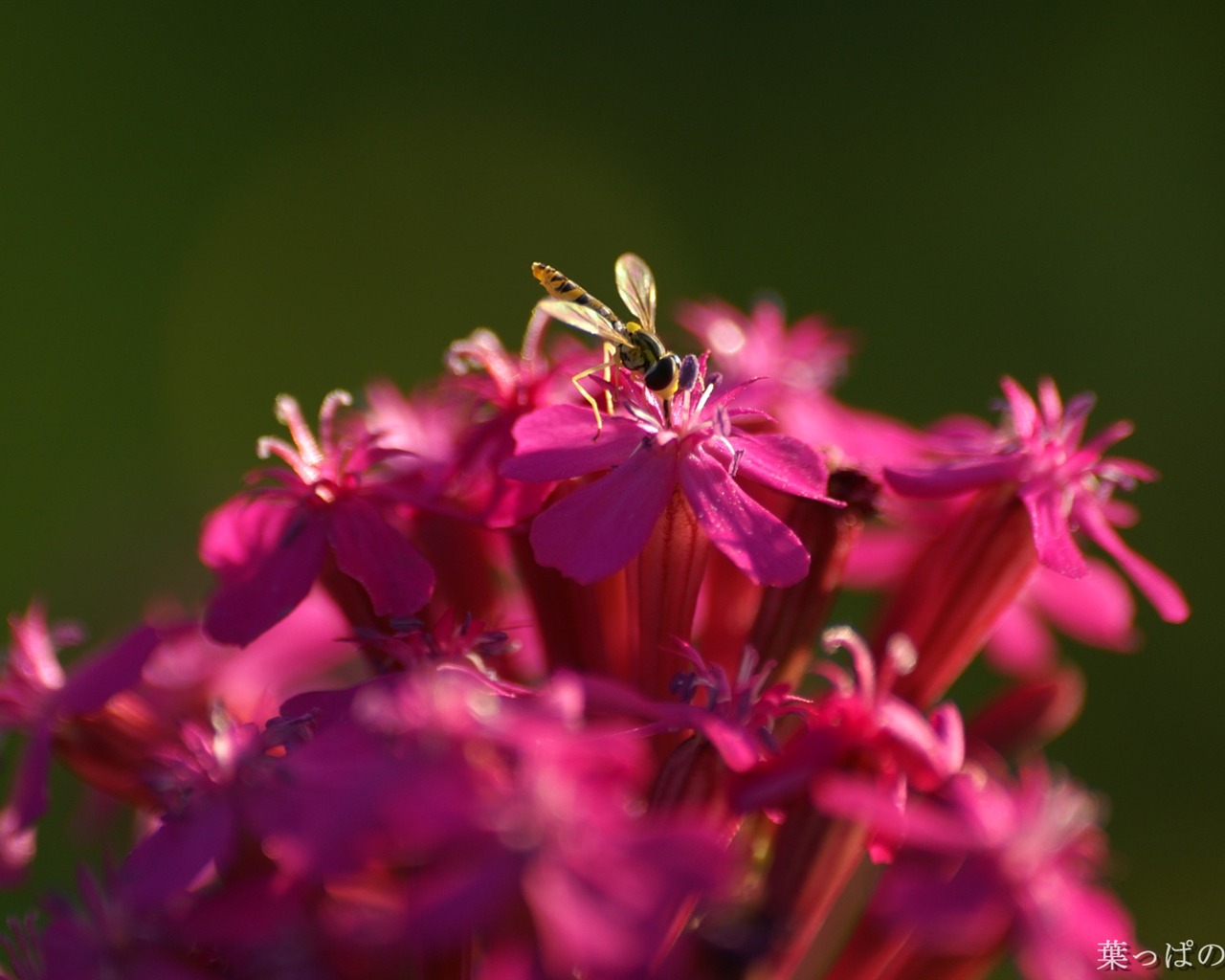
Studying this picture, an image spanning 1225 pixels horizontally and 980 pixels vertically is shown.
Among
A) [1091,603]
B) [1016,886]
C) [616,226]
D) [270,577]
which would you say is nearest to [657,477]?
[270,577]

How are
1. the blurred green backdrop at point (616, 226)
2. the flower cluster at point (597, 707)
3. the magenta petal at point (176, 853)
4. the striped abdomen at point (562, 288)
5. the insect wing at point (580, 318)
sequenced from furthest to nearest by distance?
the blurred green backdrop at point (616, 226), the striped abdomen at point (562, 288), the insect wing at point (580, 318), the magenta petal at point (176, 853), the flower cluster at point (597, 707)

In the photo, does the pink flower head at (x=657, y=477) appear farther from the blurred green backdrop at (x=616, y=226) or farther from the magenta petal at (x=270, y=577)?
the blurred green backdrop at (x=616, y=226)

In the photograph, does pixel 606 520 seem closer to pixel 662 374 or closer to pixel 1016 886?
pixel 662 374

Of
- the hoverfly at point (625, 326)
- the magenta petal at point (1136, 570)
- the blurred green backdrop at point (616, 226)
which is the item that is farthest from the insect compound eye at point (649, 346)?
the blurred green backdrop at point (616, 226)

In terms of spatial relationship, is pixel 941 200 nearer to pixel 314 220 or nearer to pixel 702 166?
pixel 702 166

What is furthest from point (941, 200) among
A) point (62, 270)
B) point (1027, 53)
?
point (62, 270)

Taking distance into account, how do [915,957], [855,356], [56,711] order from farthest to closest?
[855,356] → [56,711] → [915,957]
